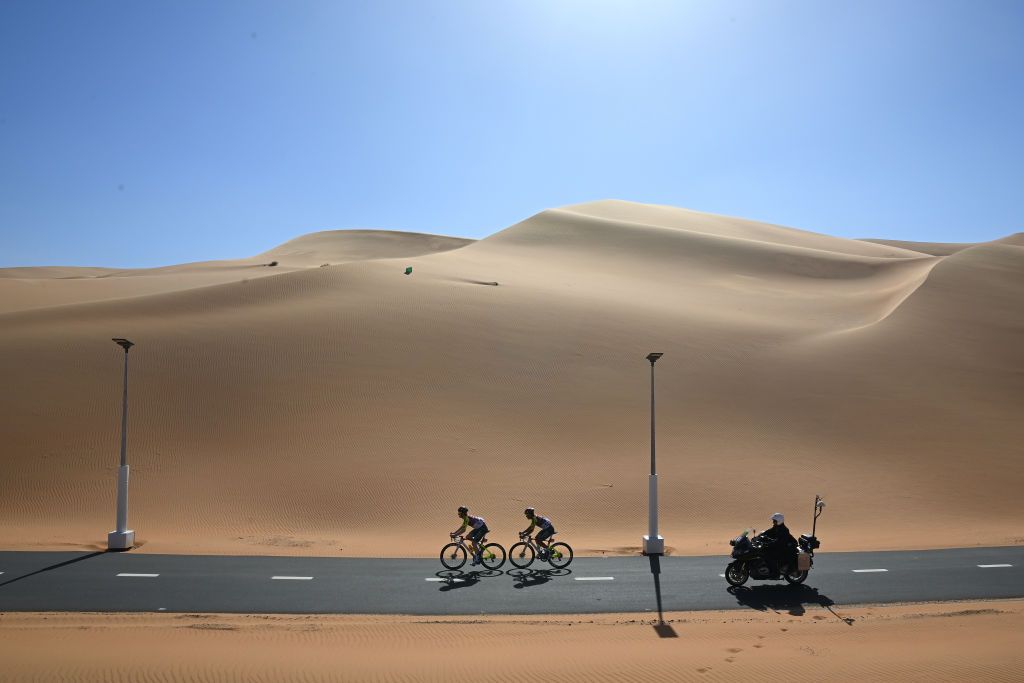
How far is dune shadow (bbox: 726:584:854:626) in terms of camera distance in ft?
43.4

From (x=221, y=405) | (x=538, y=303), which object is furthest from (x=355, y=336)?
(x=538, y=303)

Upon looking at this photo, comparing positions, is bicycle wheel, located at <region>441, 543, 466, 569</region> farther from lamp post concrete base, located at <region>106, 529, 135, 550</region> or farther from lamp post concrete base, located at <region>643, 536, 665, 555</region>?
lamp post concrete base, located at <region>106, 529, 135, 550</region>

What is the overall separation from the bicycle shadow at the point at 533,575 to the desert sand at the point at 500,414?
3163mm

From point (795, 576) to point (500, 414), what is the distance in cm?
1448

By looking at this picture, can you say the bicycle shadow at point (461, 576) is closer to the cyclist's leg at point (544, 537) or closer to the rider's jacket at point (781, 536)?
the cyclist's leg at point (544, 537)

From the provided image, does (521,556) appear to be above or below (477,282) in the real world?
below

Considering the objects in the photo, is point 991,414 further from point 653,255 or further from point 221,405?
point 653,255

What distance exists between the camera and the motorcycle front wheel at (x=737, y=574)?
14.5 metres

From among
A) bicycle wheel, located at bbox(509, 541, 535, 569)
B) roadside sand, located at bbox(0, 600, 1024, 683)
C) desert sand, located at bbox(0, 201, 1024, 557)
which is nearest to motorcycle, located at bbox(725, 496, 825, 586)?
roadside sand, located at bbox(0, 600, 1024, 683)

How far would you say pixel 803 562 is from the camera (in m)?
14.3

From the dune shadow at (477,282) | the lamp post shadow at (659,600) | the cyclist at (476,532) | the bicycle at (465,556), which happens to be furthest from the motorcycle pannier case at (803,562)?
the dune shadow at (477,282)

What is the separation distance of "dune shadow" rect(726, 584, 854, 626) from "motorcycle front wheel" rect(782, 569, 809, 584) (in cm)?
Answer: 11

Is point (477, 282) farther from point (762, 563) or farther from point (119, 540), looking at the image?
point (762, 563)

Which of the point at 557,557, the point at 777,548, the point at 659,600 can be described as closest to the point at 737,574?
the point at 777,548
